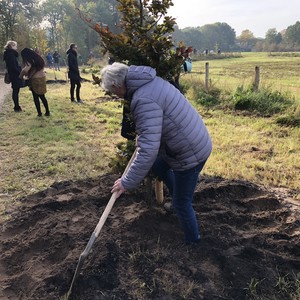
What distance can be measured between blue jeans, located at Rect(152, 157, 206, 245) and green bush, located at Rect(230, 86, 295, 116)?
7.03 m

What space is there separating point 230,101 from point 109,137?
198 inches

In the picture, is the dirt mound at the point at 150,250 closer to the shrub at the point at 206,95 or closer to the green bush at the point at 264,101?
the green bush at the point at 264,101

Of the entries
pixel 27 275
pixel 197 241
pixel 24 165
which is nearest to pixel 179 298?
pixel 197 241

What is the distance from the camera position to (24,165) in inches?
220

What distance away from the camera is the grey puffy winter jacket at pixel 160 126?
244cm

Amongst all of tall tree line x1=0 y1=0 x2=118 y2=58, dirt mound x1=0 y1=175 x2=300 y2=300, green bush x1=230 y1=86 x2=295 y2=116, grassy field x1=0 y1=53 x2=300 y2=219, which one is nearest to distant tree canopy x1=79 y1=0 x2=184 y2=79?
dirt mound x1=0 y1=175 x2=300 y2=300

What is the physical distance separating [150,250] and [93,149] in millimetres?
3567

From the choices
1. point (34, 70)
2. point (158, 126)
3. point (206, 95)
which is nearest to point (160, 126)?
point (158, 126)

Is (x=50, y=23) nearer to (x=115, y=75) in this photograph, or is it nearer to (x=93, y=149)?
(x=93, y=149)

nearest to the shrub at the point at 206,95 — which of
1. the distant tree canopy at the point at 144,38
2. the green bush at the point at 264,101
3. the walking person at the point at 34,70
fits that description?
the green bush at the point at 264,101

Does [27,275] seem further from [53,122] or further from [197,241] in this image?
[53,122]

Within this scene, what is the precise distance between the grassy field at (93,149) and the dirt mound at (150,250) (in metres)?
0.87

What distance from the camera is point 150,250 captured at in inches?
125

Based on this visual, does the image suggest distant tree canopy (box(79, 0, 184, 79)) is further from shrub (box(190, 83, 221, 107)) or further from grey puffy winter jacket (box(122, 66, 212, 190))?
shrub (box(190, 83, 221, 107))
